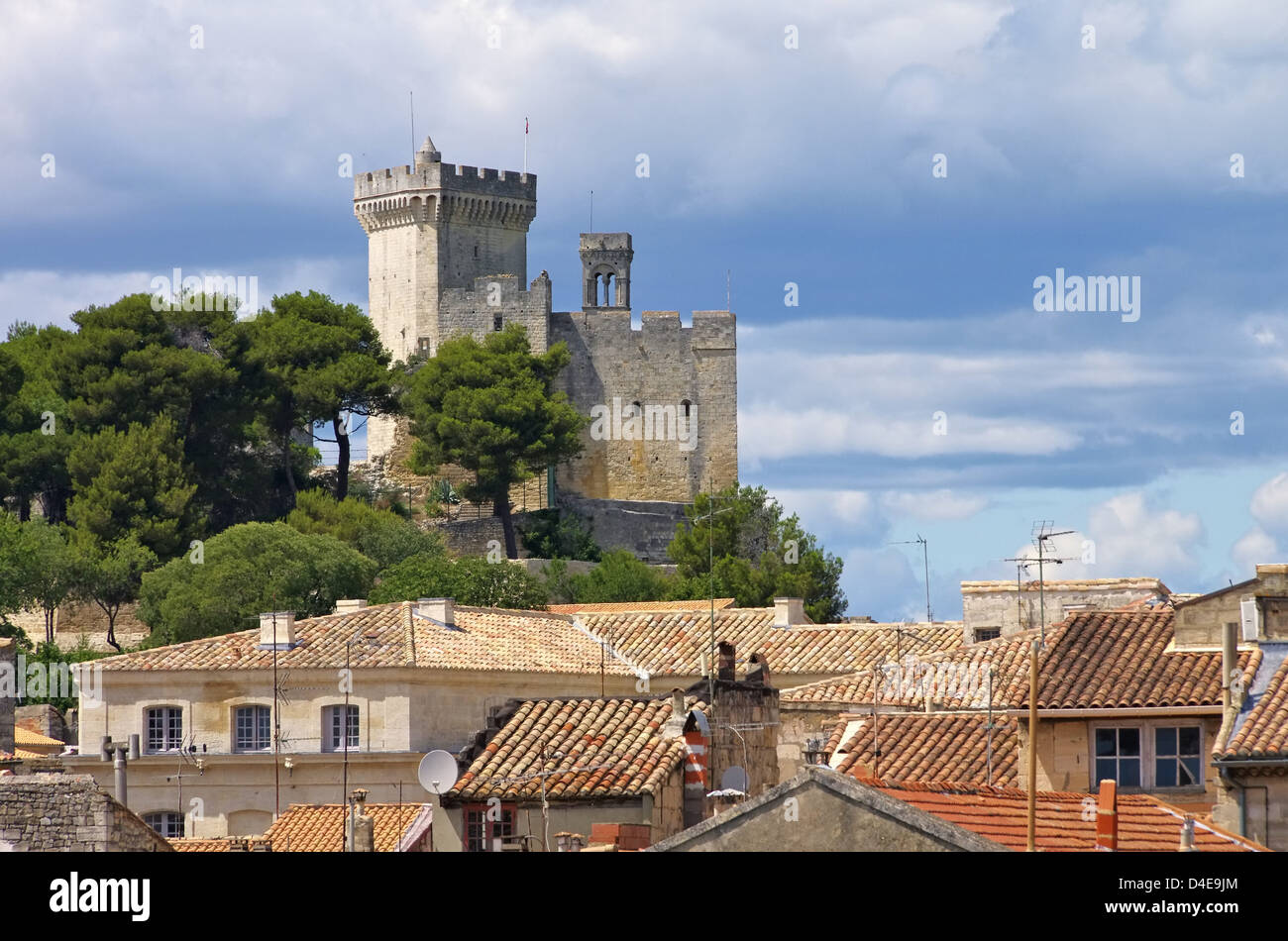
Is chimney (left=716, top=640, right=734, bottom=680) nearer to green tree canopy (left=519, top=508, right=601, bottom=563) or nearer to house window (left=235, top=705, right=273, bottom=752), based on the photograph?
house window (left=235, top=705, right=273, bottom=752)

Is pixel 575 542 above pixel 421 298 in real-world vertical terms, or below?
below

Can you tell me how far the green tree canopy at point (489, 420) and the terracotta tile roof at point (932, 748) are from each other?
57.7 m

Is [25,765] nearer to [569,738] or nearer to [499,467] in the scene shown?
[569,738]

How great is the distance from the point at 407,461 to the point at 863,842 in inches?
2931

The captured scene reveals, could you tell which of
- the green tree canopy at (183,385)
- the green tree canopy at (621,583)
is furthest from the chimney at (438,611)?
the green tree canopy at (183,385)

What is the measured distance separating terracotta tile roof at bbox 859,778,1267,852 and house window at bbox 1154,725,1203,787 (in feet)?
13.6

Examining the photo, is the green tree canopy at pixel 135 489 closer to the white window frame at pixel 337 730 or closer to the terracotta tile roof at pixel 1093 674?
the white window frame at pixel 337 730

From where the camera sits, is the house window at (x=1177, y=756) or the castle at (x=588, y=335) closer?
the house window at (x=1177, y=756)

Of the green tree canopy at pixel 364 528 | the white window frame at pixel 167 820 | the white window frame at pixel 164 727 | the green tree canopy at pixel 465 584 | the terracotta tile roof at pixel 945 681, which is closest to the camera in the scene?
the terracotta tile roof at pixel 945 681

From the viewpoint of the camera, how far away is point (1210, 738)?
21281 millimetres

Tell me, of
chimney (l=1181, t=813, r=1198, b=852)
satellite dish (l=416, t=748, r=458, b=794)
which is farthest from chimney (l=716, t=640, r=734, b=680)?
chimney (l=1181, t=813, r=1198, b=852)

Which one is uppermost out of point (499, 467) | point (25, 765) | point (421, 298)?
point (421, 298)

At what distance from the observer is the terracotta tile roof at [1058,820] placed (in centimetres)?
1470
